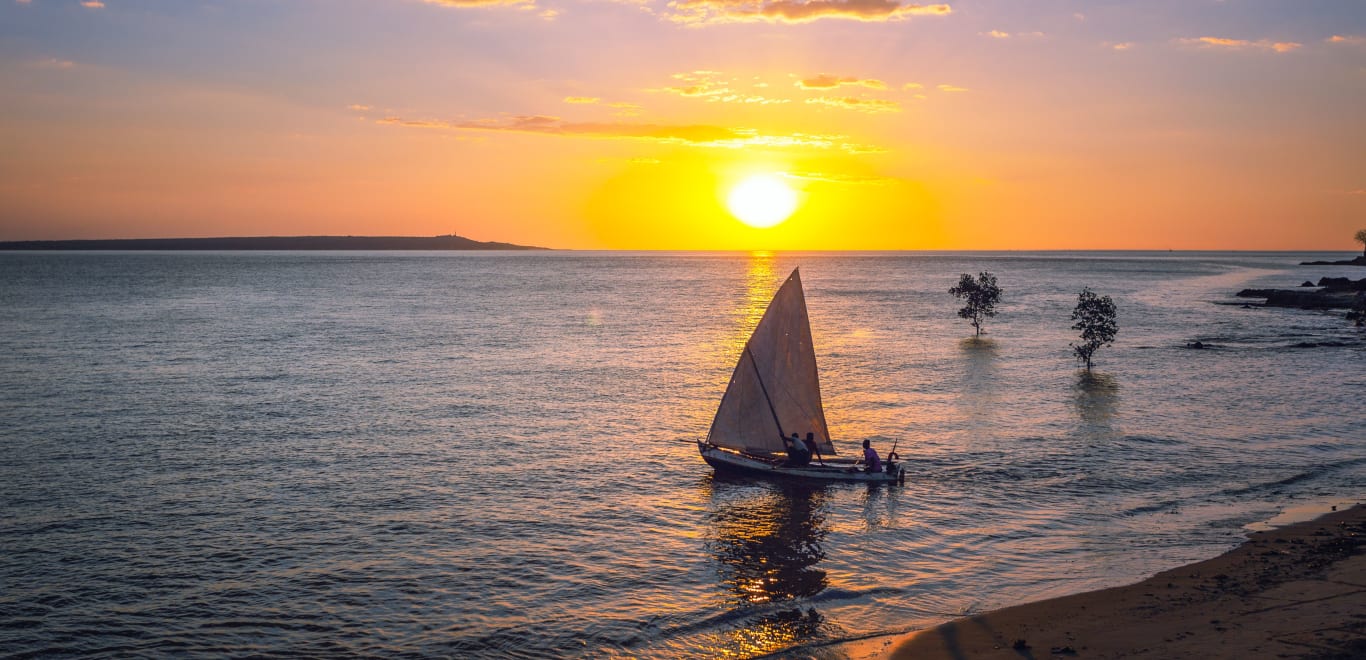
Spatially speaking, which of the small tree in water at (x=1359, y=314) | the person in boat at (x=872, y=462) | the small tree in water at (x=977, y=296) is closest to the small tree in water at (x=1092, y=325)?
the small tree in water at (x=977, y=296)

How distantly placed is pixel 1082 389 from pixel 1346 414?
16.2 m

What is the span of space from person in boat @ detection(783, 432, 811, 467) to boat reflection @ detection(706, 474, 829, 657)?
3.53 feet

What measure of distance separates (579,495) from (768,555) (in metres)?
10.8

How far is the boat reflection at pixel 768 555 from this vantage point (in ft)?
81.9

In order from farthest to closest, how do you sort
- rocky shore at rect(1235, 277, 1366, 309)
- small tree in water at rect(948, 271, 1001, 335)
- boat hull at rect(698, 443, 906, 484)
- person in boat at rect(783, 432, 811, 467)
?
rocky shore at rect(1235, 277, 1366, 309) → small tree in water at rect(948, 271, 1001, 335) → person in boat at rect(783, 432, 811, 467) → boat hull at rect(698, 443, 906, 484)

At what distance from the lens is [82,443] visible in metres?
46.7

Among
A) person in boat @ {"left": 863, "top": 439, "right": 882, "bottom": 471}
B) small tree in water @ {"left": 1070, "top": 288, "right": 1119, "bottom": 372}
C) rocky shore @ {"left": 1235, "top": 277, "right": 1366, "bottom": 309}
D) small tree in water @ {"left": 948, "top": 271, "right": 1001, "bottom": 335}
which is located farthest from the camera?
rocky shore @ {"left": 1235, "top": 277, "right": 1366, "bottom": 309}

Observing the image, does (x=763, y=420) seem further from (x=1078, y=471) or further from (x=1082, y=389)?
(x=1082, y=389)

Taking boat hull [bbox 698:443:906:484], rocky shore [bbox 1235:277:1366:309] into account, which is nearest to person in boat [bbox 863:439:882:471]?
boat hull [bbox 698:443:906:484]

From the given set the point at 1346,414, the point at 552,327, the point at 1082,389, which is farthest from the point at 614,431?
the point at 552,327

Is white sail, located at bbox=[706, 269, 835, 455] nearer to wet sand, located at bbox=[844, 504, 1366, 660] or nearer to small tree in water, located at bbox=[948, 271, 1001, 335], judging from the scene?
wet sand, located at bbox=[844, 504, 1366, 660]

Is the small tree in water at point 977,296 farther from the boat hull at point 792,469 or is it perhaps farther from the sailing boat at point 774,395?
the boat hull at point 792,469

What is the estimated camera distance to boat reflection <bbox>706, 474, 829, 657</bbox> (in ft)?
81.9

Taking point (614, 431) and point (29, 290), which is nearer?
point (614, 431)
